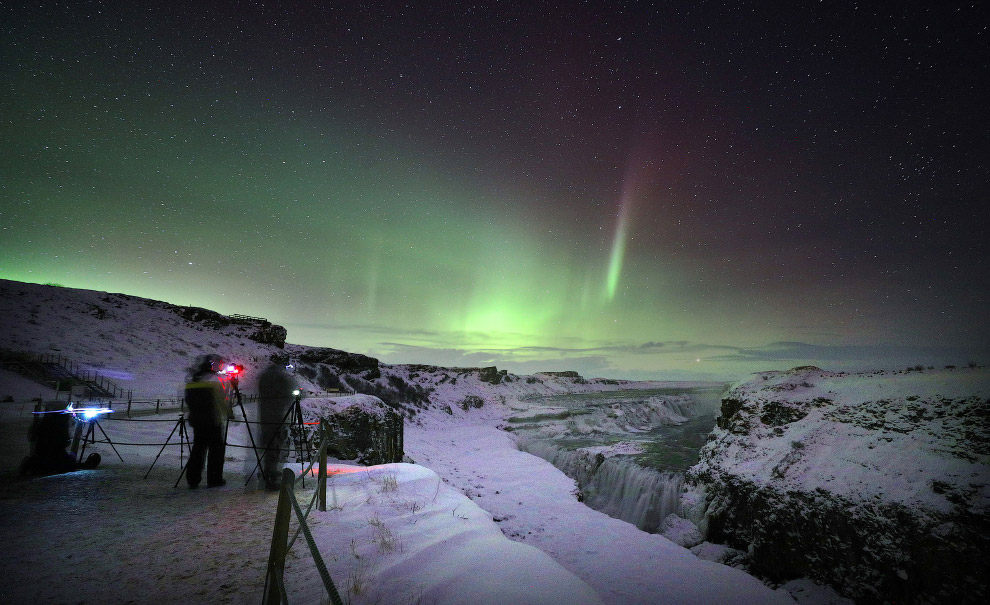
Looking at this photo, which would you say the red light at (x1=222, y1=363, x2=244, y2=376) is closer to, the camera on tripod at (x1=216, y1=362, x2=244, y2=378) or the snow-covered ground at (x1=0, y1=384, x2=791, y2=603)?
the camera on tripod at (x1=216, y1=362, x2=244, y2=378)

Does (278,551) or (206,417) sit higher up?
(206,417)

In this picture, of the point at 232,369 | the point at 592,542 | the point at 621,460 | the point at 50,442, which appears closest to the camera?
the point at 50,442

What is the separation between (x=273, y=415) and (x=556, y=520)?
26.2 feet

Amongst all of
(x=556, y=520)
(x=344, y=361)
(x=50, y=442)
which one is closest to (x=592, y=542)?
(x=556, y=520)

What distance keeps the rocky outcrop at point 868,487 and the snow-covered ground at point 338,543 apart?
1.03 meters

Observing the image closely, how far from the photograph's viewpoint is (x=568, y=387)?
300ft

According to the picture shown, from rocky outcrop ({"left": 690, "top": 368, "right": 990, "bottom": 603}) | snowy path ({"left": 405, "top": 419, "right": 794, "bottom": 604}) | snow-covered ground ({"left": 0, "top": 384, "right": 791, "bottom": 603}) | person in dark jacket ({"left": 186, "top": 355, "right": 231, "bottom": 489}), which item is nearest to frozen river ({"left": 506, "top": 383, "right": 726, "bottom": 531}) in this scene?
snowy path ({"left": 405, "top": 419, "right": 794, "bottom": 604})

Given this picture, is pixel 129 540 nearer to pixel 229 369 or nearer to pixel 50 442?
pixel 229 369

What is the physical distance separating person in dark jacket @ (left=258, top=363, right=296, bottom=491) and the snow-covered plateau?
49cm

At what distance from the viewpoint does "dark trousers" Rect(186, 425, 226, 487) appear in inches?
301

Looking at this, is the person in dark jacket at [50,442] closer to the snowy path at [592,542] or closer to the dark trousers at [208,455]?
the dark trousers at [208,455]

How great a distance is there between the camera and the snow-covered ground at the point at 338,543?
4.25 meters

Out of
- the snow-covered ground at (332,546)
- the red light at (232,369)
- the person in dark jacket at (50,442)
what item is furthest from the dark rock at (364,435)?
the person in dark jacket at (50,442)

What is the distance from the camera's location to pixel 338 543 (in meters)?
5.50
